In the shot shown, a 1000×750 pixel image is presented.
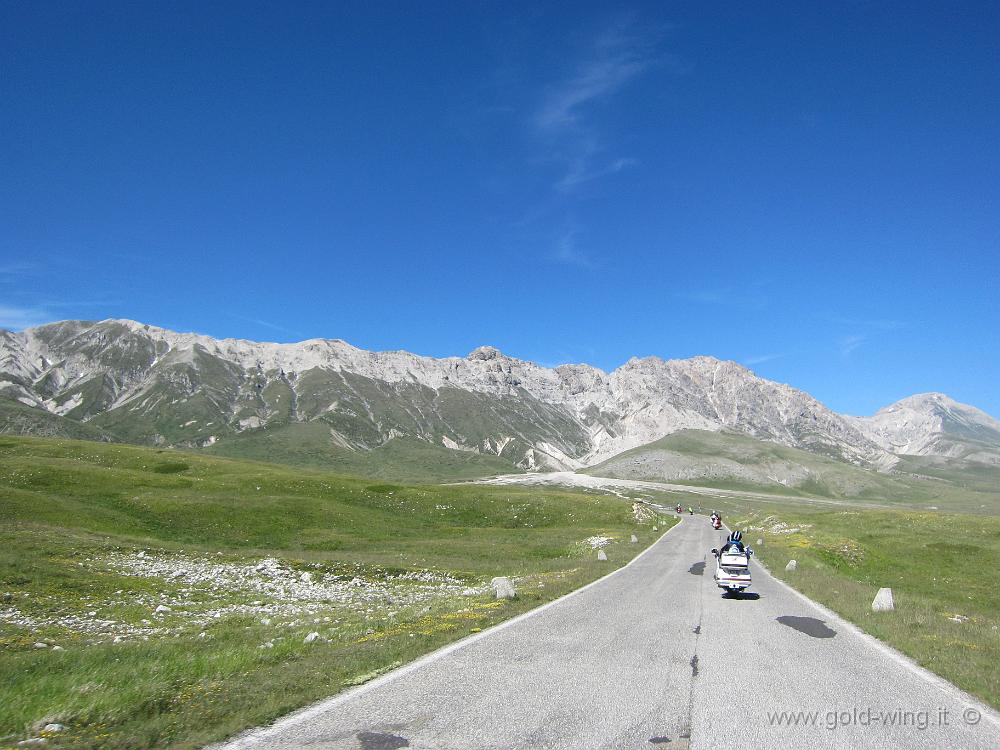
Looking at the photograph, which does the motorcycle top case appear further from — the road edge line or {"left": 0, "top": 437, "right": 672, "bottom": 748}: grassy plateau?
the road edge line

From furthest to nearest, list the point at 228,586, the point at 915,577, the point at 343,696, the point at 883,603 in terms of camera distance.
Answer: the point at 915,577, the point at 228,586, the point at 883,603, the point at 343,696

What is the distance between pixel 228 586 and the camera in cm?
2859

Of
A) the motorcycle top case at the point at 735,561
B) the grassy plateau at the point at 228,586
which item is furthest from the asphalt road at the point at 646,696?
the motorcycle top case at the point at 735,561

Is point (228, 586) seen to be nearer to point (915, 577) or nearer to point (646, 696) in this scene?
point (646, 696)

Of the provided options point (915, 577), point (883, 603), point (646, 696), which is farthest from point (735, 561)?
point (915, 577)

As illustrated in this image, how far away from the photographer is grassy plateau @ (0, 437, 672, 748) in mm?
9951

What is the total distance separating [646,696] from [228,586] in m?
24.8

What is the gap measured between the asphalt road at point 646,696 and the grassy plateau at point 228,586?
1466 mm

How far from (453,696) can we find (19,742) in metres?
6.26

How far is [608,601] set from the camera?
73.4ft

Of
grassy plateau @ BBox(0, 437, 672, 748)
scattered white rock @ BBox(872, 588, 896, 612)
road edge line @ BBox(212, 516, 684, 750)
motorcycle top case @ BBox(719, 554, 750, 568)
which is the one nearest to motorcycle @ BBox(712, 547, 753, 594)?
motorcycle top case @ BBox(719, 554, 750, 568)

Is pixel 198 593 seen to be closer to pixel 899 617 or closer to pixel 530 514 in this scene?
pixel 899 617

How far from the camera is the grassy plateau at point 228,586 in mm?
9951

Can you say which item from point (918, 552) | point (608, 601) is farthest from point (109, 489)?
point (918, 552)
